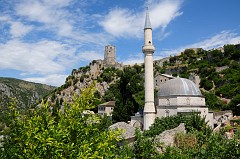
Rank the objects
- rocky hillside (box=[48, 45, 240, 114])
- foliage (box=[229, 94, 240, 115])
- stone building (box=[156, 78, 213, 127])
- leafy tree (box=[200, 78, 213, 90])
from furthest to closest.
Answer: leafy tree (box=[200, 78, 213, 90]) < rocky hillside (box=[48, 45, 240, 114]) < foliage (box=[229, 94, 240, 115]) < stone building (box=[156, 78, 213, 127])

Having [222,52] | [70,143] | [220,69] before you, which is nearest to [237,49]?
[222,52]

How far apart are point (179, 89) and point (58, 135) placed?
26273 mm

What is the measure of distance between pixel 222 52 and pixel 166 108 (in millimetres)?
42986

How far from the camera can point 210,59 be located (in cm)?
7031

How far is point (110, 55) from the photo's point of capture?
8869 cm

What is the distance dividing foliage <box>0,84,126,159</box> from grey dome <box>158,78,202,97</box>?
2463 cm

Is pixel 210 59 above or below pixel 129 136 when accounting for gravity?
above

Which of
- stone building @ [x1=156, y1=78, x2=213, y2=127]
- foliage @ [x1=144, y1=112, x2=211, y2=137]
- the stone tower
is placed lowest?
foliage @ [x1=144, y1=112, x2=211, y2=137]

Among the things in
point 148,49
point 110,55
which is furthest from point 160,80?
point 110,55

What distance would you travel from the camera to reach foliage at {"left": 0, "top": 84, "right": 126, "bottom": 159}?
21.8ft

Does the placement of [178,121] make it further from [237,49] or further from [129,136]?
[237,49]

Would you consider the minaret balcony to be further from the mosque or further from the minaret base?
the minaret base

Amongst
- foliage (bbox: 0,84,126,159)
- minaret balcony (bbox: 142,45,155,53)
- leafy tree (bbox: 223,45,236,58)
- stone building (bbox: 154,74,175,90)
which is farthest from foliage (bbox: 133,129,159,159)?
leafy tree (bbox: 223,45,236,58)

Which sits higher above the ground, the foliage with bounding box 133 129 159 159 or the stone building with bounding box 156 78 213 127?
the stone building with bounding box 156 78 213 127
